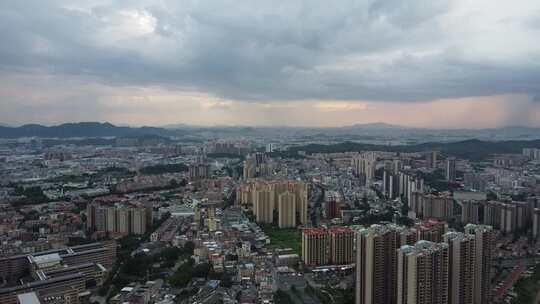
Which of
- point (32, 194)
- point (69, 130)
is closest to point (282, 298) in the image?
point (32, 194)

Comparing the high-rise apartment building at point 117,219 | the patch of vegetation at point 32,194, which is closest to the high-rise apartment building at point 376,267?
the high-rise apartment building at point 117,219

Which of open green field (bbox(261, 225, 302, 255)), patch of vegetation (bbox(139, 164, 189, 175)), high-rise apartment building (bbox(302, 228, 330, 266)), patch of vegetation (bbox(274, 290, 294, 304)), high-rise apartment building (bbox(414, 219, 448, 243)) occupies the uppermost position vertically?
high-rise apartment building (bbox(414, 219, 448, 243))

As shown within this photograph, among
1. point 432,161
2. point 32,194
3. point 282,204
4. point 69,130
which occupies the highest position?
point 69,130

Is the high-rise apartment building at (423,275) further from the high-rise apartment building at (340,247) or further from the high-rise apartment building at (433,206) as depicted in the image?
the high-rise apartment building at (433,206)

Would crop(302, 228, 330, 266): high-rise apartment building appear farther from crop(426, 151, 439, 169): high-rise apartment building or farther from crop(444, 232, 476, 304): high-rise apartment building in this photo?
crop(426, 151, 439, 169): high-rise apartment building

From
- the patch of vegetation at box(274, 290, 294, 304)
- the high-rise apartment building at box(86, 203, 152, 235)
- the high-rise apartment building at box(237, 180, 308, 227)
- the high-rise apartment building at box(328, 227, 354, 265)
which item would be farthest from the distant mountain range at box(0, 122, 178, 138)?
the patch of vegetation at box(274, 290, 294, 304)

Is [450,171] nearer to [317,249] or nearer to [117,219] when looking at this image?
[317,249]

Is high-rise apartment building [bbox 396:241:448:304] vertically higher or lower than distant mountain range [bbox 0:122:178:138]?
lower
